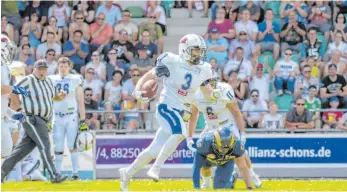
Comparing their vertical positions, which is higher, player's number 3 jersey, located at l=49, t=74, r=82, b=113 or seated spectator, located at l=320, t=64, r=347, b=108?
player's number 3 jersey, located at l=49, t=74, r=82, b=113

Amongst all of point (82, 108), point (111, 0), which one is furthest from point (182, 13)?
point (82, 108)

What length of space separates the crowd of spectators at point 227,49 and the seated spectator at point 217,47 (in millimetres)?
19

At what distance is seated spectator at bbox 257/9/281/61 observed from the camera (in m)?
23.7

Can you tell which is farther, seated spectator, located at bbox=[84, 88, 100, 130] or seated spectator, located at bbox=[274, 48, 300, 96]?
seated spectator, located at bbox=[274, 48, 300, 96]

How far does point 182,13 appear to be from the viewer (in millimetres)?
25641

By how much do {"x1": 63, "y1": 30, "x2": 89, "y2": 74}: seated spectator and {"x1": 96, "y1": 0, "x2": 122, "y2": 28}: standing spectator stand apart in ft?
2.69

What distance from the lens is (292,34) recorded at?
2383 cm

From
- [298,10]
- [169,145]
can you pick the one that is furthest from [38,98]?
Result: [298,10]

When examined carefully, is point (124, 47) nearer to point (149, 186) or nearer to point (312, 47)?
point (312, 47)

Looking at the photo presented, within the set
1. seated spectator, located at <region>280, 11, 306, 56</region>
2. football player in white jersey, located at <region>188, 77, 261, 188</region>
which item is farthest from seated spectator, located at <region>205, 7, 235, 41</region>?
football player in white jersey, located at <region>188, 77, 261, 188</region>

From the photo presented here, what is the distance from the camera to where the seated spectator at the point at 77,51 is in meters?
23.9

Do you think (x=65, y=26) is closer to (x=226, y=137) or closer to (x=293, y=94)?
(x=293, y=94)

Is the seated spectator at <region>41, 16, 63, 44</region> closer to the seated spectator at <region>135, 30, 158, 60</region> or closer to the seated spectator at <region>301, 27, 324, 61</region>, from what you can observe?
the seated spectator at <region>135, 30, 158, 60</region>

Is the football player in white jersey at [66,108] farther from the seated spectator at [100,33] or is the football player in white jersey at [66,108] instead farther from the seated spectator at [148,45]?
the seated spectator at [100,33]
